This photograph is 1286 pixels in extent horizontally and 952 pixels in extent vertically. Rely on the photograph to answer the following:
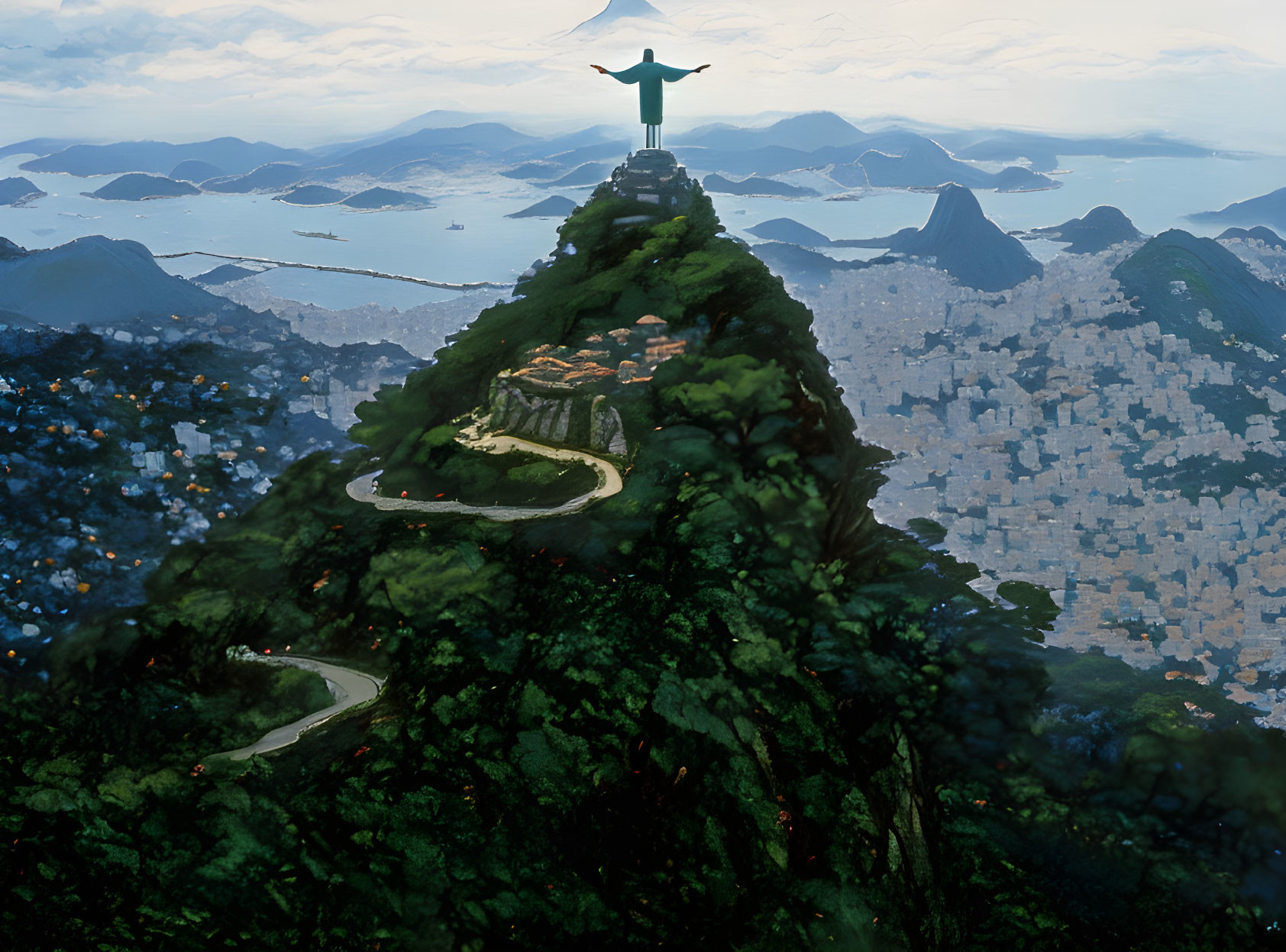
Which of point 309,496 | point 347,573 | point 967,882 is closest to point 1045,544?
point 967,882

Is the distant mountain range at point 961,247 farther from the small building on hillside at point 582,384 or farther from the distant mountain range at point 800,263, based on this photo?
the small building on hillside at point 582,384

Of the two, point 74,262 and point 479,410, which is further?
point 74,262

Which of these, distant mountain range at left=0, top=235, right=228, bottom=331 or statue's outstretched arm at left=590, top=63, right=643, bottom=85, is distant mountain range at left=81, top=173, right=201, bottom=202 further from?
statue's outstretched arm at left=590, top=63, right=643, bottom=85

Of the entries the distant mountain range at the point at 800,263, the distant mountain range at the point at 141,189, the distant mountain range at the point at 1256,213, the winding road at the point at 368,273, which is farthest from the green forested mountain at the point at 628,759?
the distant mountain range at the point at 1256,213

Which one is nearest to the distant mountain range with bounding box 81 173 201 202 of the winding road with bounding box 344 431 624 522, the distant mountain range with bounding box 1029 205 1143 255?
the winding road with bounding box 344 431 624 522

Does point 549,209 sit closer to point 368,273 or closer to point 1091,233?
point 368,273

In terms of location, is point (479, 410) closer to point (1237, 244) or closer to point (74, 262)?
point (74, 262)
